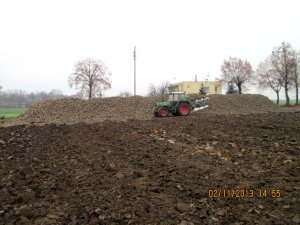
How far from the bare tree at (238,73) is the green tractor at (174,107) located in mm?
30253

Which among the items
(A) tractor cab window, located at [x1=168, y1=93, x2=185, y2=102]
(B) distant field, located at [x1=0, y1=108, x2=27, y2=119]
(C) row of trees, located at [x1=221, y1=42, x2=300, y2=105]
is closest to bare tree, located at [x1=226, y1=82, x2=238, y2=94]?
(C) row of trees, located at [x1=221, y1=42, x2=300, y2=105]

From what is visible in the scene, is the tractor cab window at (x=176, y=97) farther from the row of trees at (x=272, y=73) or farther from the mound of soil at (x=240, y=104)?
the row of trees at (x=272, y=73)

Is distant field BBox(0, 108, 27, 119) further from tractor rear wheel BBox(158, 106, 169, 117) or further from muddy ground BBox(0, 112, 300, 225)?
muddy ground BBox(0, 112, 300, 225)

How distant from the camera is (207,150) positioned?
800 centimetres

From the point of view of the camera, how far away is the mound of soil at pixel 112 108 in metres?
23.1

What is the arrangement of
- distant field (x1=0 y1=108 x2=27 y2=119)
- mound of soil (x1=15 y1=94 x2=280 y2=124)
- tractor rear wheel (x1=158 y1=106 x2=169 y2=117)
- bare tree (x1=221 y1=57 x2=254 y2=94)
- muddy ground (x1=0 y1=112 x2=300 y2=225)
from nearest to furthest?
muddy ground (x1=0 y1=112 x2=300 y2=225) < tractor rear wheel (x1=158 y1=106 x2=169 y2=117) < mound of soil (x1=15 y1=94 x2=280 y2=124) < distant field (x1=0 y1=108 x2=27 y2=119) < bare tree (x1=221 y1=57 x2=254 y2=94)

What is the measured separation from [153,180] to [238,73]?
44687 millimetres

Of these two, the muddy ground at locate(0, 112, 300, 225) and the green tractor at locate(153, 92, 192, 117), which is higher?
the green tractor at locate(153, 92, 192, 117)

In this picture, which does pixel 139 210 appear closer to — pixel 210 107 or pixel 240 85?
pixel 210 107

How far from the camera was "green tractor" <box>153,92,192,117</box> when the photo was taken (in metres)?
18.3

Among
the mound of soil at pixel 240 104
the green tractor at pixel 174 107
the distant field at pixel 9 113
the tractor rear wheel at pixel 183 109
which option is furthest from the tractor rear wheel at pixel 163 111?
the distant field at pixel 9 113

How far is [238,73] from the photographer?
46969mm

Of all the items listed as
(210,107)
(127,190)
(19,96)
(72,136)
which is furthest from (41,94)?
(127,190)

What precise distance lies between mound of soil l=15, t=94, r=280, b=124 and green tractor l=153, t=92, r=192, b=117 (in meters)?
3.43
